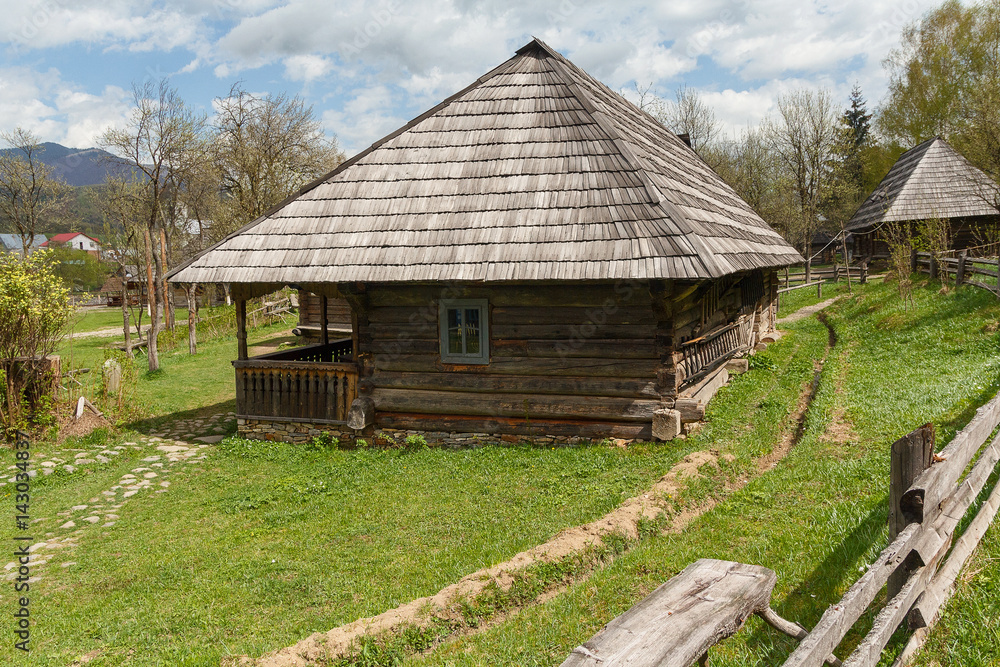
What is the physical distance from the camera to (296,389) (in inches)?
378

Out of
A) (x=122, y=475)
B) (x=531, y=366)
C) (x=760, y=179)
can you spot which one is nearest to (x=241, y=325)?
(x=122, y=475)

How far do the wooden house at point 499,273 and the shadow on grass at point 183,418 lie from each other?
82.3 inches

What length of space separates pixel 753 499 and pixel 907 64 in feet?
138

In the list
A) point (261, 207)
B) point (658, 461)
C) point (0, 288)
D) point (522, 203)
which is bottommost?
point (658, 461)

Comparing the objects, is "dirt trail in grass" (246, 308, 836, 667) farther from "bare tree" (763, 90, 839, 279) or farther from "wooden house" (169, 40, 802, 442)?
"bare tree" (763, 90, 839, 279)

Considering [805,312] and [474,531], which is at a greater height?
[805,312]

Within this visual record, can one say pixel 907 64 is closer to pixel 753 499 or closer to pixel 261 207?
pixel 261 207

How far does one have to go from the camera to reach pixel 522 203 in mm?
8625

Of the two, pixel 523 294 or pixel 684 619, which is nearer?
pixel 684 619

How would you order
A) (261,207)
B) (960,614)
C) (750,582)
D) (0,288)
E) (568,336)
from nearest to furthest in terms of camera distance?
(750,582) → (960,614) → (568,336) → (0,288) → (261,207)

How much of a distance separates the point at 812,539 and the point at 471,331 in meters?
5.19

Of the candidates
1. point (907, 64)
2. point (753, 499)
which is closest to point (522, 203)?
point (753, 499)

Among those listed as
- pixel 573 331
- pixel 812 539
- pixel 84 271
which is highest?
pixel 84 271

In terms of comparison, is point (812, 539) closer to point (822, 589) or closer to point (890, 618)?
point (822, 589)
